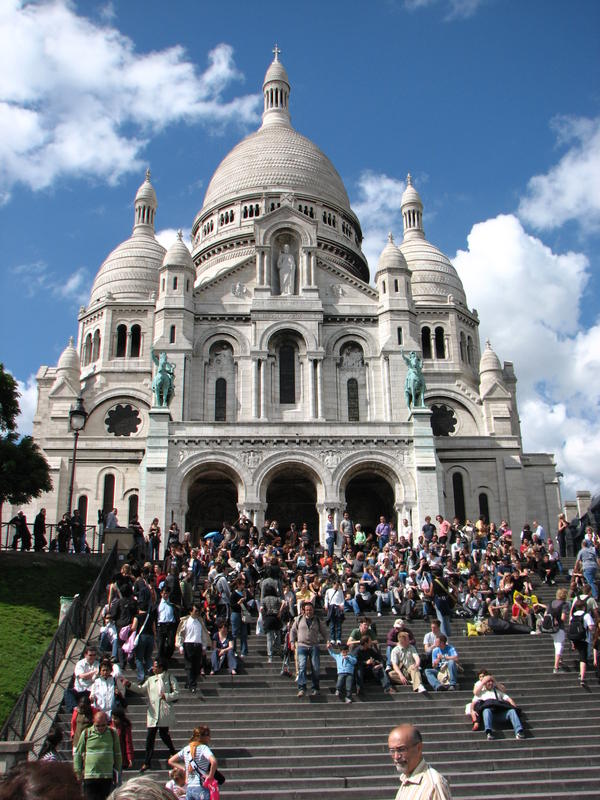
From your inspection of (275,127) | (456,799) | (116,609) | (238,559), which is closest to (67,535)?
(238,559)

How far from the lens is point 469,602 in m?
23.6

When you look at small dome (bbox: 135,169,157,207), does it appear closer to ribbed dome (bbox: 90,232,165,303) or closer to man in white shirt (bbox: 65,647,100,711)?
ribbed dome (bbox: 90,232,165,303)

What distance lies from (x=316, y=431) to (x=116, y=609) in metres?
19.0

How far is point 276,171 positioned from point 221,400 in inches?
903

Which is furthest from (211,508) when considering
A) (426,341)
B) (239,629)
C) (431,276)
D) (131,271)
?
(431,276)

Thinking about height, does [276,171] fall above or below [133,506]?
above

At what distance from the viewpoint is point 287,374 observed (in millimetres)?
43656

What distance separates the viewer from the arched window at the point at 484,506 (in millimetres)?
45031

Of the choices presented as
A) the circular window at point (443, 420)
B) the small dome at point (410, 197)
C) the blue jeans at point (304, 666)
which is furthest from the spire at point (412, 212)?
the blue jeans at point (304, 666)

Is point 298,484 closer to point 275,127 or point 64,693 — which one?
point 64,693

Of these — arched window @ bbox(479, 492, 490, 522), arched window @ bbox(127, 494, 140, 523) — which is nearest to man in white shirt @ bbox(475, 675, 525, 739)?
arched window @ bbox(479, 492, 490, 522)

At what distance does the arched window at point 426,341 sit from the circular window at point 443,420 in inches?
165

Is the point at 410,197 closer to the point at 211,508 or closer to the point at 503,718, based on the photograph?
the point at 211,508

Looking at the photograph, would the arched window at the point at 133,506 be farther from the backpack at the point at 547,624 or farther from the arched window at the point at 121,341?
the backpack at the point at 547,624
